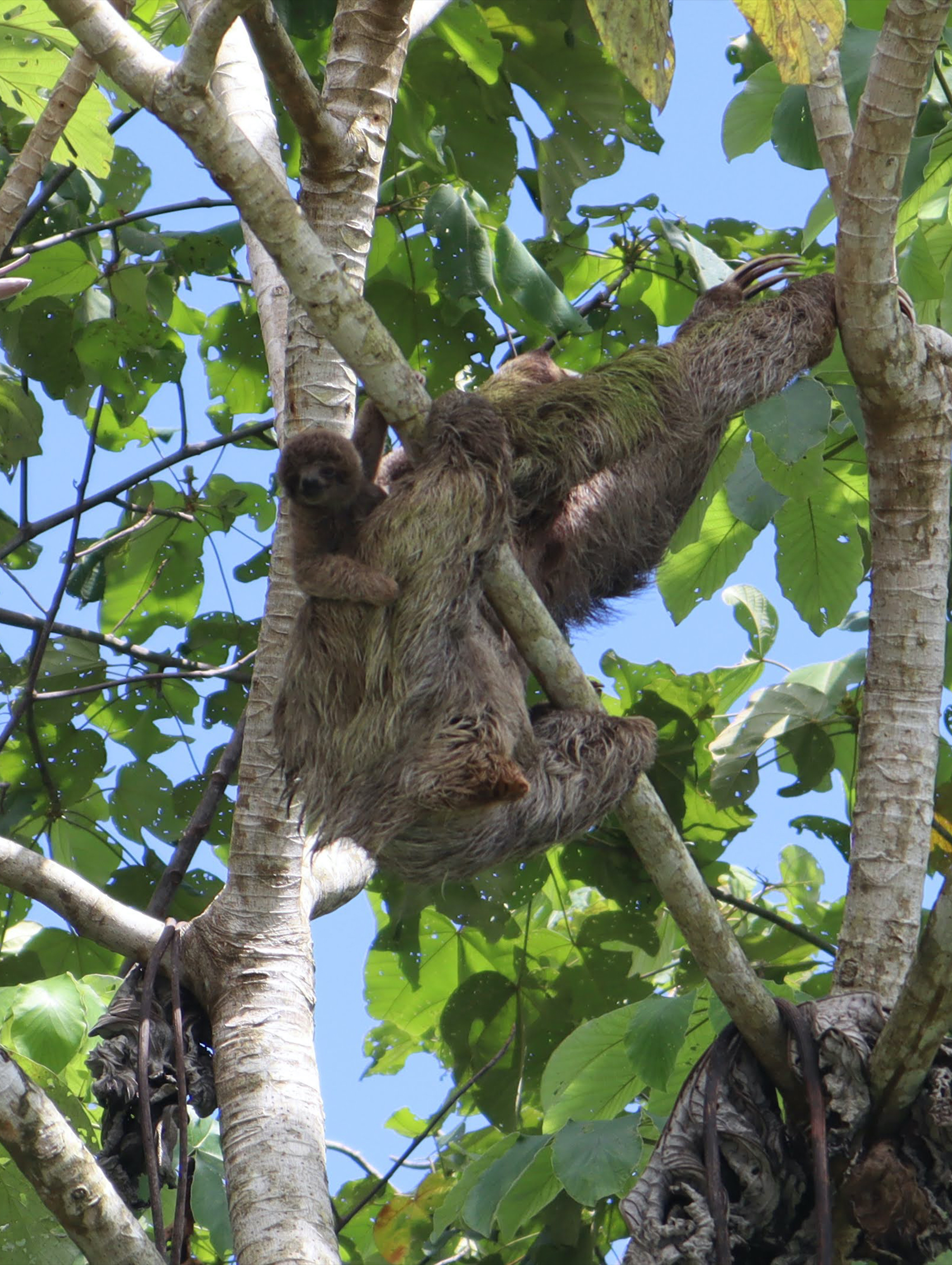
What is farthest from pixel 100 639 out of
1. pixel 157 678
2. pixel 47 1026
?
pixel 47 1026

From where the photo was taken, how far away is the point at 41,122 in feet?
14.6

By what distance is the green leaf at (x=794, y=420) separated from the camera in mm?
4230

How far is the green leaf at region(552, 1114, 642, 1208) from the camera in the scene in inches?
151

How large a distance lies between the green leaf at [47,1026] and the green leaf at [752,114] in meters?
4.32

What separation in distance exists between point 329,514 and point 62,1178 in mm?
2041

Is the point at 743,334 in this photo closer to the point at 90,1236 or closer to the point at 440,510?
the point at 440,510

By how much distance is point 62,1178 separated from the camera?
3312mm

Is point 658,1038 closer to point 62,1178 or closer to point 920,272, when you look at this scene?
point 62,1178

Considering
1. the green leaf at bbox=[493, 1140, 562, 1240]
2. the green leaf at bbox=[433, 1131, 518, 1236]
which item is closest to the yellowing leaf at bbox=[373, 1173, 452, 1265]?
the green leaf at bbox=[433, 1131, 518, 1236]

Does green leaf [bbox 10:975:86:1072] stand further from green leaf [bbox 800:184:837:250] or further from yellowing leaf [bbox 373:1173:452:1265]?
green leaf [bbox 800:184:837:250]

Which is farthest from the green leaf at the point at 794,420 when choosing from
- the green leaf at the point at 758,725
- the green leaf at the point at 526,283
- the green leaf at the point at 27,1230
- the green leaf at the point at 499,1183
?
the green leaf at the point at 27,1230

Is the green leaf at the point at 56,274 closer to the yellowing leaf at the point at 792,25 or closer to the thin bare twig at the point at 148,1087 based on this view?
the thin bare twig at the point at 148,1087

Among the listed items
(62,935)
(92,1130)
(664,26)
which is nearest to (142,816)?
(62,935)

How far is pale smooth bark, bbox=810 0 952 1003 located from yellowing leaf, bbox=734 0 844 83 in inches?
42.2
